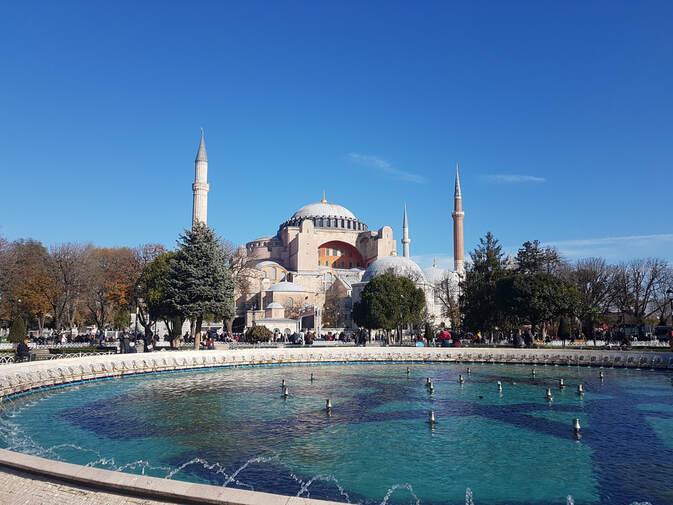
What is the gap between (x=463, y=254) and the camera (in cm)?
4625

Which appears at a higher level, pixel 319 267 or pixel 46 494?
pixel 319 267

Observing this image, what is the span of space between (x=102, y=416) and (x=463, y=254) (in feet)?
129

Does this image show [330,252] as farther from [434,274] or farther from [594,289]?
[594,289]

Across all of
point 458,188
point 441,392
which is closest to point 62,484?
point 441,392

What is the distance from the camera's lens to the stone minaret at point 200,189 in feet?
120

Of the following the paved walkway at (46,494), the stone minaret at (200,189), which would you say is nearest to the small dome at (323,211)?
the stone minaret at (200,189)

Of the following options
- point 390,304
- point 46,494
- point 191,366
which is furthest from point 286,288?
point 46,494

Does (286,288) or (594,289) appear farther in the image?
(286,288)

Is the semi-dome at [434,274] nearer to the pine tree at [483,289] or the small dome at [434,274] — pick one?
the small dome at [434,274]

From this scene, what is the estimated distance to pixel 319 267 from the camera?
61375mm

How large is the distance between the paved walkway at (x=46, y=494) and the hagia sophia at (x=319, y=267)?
30103 millimetres

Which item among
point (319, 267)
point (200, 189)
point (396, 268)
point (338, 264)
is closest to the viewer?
point (200, 189)

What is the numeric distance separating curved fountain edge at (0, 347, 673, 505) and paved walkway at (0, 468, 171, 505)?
49 mm

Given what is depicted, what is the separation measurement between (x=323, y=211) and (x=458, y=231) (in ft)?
79.7
